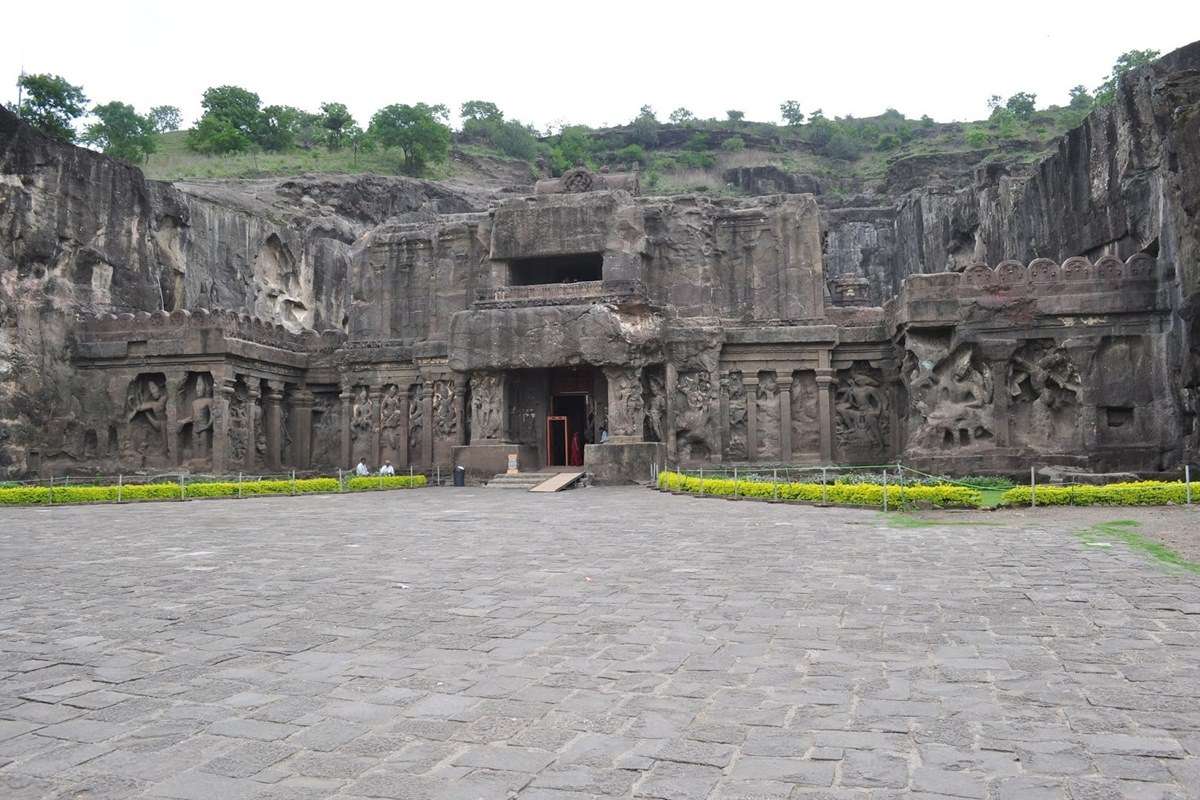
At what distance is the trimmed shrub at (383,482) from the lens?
79.1 feet

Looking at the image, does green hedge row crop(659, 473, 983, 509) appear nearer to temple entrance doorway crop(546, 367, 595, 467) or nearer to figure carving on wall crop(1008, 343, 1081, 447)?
figure carving on wall crop(1008, 343, 1081, 447)

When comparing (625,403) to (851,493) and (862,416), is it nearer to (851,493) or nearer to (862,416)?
(862,416)

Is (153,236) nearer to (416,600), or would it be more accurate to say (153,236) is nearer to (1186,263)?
(416,600)

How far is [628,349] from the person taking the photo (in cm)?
2523

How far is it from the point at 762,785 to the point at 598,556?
6509mm

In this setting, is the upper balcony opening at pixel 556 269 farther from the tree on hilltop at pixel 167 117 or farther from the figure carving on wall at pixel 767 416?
the tree on hilltop at pixel 167 117

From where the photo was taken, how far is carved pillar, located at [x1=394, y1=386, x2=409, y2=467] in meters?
29.1

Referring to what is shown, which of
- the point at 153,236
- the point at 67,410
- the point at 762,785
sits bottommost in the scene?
the point at 762,785

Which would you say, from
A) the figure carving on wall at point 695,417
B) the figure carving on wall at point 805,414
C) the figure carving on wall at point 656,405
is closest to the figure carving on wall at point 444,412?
the figure carving on wall at point 656,405

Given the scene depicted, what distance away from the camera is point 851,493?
15.3 metres

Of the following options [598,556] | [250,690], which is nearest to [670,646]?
[250,690]

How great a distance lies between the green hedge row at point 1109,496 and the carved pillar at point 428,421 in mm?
18746

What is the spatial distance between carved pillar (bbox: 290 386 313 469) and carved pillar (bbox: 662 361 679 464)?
13.4 metres

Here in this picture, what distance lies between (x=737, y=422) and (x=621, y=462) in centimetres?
458
